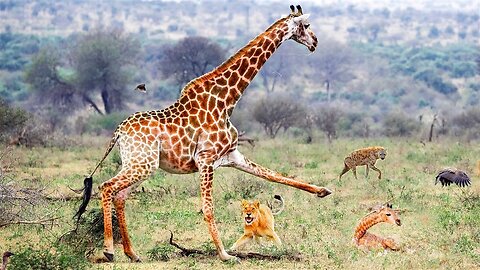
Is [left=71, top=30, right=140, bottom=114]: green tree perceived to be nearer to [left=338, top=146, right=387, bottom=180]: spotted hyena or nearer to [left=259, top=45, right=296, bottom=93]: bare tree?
[left=259, top=45, right=296, bottom=93]: bare tree

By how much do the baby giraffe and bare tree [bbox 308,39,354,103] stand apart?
39312 millimetres

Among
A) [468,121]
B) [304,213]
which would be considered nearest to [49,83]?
[468,121]

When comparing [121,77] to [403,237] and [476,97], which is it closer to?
[476,97]

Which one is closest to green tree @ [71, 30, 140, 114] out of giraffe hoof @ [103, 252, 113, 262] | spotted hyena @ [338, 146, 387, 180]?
spotted hyena @ [338, 146, 387, 180]

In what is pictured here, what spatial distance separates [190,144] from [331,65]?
4266 centimetres

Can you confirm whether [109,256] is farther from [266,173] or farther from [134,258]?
[266,173]

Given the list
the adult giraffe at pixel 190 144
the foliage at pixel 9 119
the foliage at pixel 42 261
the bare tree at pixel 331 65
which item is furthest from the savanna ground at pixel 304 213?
the bare tree at pixel 331 65

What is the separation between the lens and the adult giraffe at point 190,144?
878 centimetres

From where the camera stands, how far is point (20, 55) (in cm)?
4981

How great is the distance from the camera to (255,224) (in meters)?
9.44

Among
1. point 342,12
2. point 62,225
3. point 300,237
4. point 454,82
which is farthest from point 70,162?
point 342,12

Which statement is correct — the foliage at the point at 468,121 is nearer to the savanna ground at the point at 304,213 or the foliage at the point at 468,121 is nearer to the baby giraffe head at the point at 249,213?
the savanna ground at the point at 304,213

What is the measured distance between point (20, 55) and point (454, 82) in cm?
2162

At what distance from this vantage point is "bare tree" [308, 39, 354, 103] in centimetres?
5050
